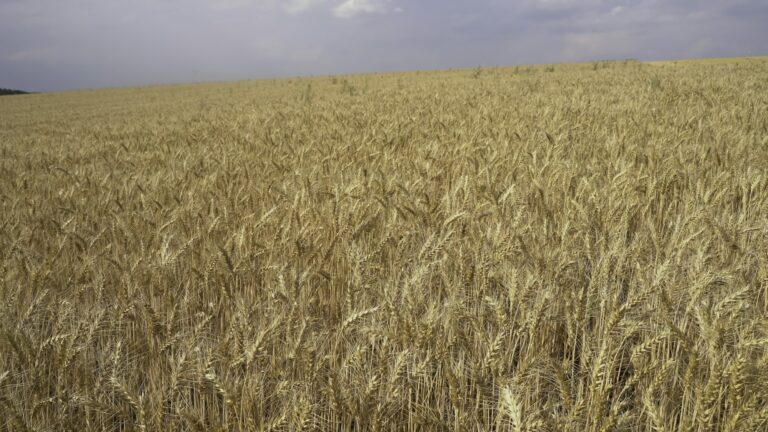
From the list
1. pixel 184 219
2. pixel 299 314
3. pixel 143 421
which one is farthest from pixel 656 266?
pixel 184 219

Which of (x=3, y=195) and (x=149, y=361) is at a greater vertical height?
(x=3, y=195)

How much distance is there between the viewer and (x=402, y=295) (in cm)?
127

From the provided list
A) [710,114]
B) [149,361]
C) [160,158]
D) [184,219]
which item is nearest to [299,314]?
[149,361]

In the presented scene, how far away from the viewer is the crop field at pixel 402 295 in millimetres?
1073

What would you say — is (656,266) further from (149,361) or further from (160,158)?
(160,158)

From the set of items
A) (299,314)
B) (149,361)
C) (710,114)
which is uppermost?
(710,114)

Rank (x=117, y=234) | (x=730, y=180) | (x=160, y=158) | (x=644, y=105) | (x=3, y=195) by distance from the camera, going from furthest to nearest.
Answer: (x=644, y=105), (x=160, y=158), (x=3, y=195), (x=730, y=180), (x=117, y=234)

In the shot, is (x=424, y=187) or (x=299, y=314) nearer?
(x=299, y=314)

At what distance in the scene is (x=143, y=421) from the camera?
0.94 metres

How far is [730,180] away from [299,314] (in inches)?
105

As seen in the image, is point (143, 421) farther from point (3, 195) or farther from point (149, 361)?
point (3, 195)

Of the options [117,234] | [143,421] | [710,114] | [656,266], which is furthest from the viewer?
[710,114]

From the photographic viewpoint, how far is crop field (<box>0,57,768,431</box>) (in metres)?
1.07

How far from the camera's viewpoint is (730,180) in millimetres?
2645
